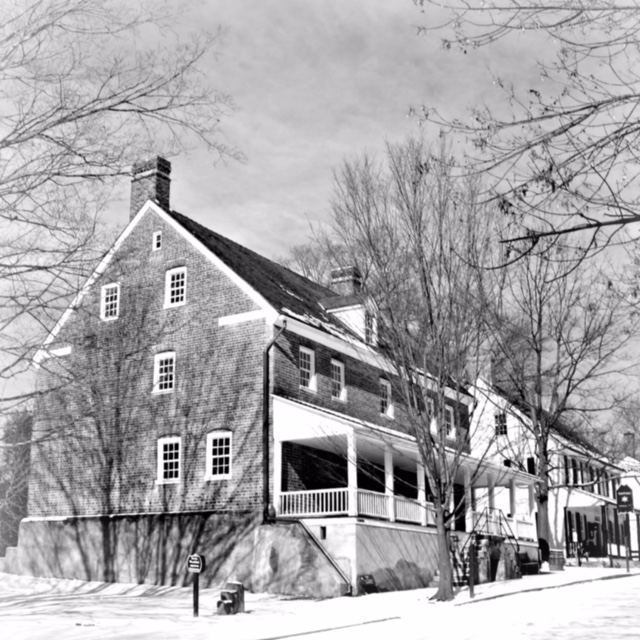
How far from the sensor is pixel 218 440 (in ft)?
83.1

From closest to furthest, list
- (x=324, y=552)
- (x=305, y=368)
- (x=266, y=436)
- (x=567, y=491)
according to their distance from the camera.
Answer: (x=324, y=552)
(x=266, y=436)
(x=305, y=368)
(x=567, y=491)

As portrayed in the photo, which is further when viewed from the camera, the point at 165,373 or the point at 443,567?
the point at 165,373

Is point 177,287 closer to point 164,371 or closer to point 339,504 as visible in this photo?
point 164,371

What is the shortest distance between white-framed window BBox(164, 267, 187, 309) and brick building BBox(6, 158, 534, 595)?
0.23 ft

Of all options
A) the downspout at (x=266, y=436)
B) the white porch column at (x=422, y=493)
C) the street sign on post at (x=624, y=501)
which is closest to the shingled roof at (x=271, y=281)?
the downspout at (x=266, y=436)

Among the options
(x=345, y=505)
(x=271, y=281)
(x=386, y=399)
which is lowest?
(x=345, y=505)

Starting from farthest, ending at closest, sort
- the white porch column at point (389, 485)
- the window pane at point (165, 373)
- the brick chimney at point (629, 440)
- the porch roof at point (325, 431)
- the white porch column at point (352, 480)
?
1. the brick chimney at point (629, 440)
2. the window pane at point (165, 373)
3. the white porch column at point (389, 485)
4. the porch roof at point (325, 431)
5. the white porch column at point (352, 480)

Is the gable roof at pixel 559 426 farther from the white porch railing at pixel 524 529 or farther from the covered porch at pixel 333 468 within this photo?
the covered porch at pixel 333 468

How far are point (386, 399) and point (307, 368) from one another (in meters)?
5.00

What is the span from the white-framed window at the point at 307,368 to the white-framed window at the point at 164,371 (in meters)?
3.84

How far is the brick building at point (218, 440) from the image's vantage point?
75.3ft

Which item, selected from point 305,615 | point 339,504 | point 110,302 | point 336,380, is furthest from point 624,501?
point 110,302

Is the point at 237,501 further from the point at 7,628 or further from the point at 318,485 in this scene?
the point at 7,628

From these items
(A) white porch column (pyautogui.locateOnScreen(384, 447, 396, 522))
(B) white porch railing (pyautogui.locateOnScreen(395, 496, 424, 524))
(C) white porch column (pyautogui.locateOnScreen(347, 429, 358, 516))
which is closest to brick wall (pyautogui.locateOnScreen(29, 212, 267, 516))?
(C) white porch column (pyautogui.locateOnScreen(347, 429, 358, 516))
